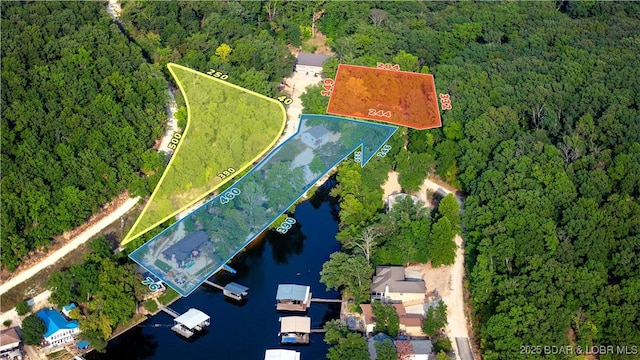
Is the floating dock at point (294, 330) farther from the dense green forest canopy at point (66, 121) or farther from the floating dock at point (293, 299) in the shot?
the dense green forest canopy at point (66, 121)

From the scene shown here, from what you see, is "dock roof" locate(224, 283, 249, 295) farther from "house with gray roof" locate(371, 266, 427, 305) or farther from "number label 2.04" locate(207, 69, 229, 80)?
"number label 2.04" locate(207, 69, 229, 80)

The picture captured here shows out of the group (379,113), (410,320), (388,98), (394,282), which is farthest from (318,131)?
(410,320)

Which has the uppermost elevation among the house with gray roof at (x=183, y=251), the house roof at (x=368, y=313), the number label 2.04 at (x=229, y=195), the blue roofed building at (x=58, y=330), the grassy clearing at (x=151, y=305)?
the number label 2.04 at (x=229, y=195)

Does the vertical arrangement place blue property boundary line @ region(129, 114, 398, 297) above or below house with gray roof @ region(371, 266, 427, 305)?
above

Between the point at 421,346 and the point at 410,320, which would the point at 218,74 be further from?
the point at 421,346

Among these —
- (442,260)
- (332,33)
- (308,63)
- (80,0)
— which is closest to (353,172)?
(442,260)

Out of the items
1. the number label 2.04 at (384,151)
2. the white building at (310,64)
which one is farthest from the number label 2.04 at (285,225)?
the white building at (310,64)

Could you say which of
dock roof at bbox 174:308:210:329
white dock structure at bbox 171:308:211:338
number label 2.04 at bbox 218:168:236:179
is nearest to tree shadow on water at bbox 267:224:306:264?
dock roof at bbox 174:308:210:329
